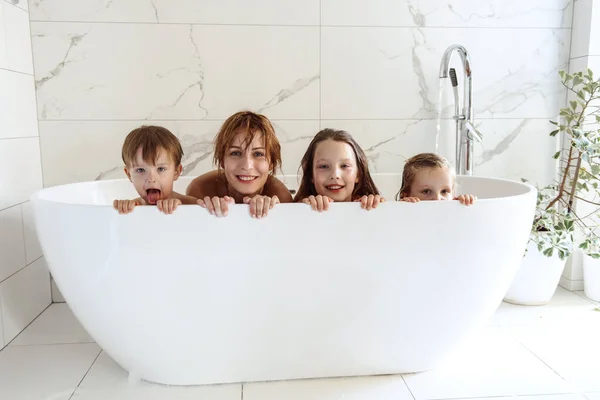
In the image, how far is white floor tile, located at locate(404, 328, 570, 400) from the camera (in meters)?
1.48

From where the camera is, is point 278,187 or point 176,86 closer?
point 278,187

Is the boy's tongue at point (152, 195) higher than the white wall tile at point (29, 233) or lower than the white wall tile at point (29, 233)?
higher

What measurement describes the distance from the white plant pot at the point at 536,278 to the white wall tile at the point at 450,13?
3.27 feet

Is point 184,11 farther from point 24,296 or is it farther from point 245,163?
point 24,296

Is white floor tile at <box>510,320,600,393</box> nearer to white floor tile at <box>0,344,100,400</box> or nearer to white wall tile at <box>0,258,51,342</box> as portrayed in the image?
white floor tile at <box>0,344,100,400</box>

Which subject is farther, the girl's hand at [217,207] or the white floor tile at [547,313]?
the white floor tile at [547,313]

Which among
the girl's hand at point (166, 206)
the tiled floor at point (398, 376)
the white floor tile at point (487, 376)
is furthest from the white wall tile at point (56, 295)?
the white floor tile at point (487, 376)

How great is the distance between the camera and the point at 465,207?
1.39 metres

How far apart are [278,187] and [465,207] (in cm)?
65

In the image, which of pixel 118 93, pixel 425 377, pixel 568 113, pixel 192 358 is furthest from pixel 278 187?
pixel 568 113

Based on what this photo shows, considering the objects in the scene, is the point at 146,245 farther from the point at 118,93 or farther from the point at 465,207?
the point at 118,93

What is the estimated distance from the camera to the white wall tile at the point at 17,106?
1888 millimetres

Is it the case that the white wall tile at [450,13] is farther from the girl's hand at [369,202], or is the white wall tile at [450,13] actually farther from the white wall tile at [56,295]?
the white wall tile at [56,295]

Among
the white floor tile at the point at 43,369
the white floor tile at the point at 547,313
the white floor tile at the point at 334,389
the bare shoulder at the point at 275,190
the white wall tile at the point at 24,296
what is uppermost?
the bare shoulder at the point at 275,190
